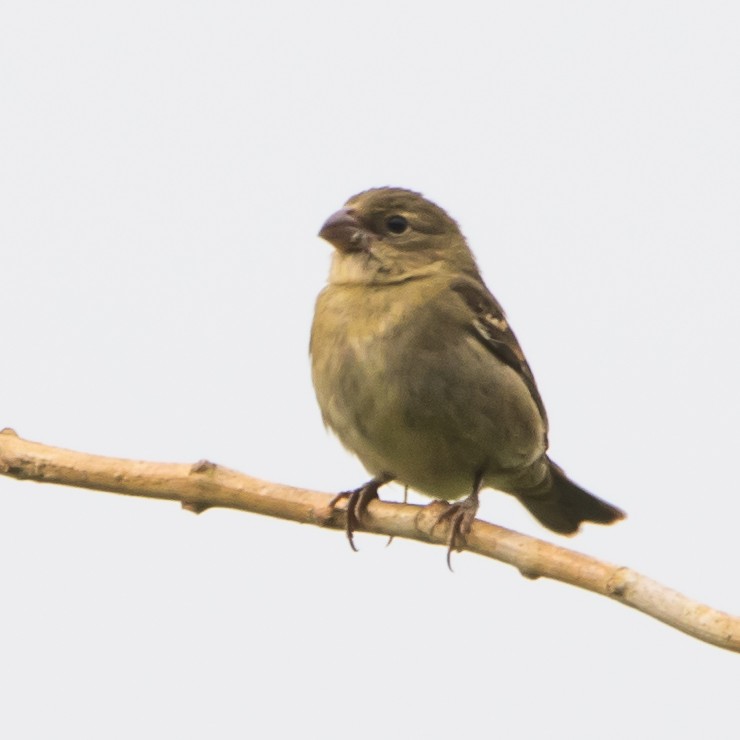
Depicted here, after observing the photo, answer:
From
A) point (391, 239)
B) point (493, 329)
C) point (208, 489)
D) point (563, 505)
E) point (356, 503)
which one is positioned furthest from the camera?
point (563, 505)

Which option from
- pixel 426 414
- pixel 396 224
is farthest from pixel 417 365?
pixel 396 224

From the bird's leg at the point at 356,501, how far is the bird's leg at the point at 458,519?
0.36m

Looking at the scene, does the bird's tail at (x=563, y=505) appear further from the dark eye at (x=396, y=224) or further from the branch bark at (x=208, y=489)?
the branch bark at (x=208, y=489)

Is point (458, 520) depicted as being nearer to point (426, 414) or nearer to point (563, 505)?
point (426, 414)

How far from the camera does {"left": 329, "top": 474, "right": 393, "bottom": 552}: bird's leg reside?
19.1 ft

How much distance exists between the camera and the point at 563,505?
7.32 meters

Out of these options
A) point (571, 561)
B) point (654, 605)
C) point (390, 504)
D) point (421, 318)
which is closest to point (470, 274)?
point (421, 318)

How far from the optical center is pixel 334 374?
6.17 metres

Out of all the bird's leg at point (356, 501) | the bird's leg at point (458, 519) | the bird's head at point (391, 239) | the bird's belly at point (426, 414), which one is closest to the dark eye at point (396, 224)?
the bird's head at point (391, 239)

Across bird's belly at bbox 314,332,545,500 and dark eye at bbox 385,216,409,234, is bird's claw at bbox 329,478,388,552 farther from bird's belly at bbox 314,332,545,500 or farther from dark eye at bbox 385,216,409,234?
dark eye at bbox 385,216,409,234

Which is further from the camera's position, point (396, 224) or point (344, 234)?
point (396, 224)

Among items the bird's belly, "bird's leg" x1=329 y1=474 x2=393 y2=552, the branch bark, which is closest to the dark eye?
the bird's belly

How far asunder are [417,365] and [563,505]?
164cm

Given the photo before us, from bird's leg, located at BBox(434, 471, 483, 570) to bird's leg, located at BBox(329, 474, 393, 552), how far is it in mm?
361
